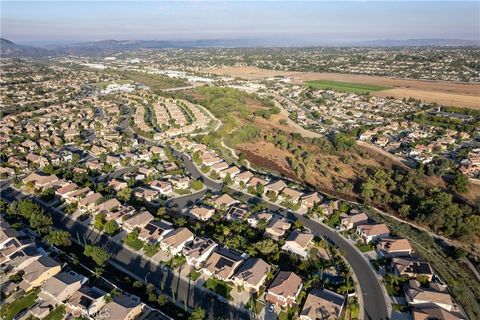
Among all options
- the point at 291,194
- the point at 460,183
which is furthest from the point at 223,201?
the point at 460,183

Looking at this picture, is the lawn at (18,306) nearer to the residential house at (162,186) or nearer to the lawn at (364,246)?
the residential house at (162,186)

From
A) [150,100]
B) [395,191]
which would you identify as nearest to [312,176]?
[395,191]

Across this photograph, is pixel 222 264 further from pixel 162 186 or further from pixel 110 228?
pixel 162 186

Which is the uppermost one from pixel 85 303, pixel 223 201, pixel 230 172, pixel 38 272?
pixel 230 172

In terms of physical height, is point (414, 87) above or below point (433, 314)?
above

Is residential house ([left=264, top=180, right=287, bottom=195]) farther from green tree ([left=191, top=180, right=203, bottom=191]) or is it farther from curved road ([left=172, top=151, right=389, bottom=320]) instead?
green tree ([left=191, top=180, right=203, bottom=191])

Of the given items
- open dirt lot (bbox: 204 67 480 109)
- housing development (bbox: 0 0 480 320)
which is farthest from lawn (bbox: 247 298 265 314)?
open dirt lot (bbox: 204 67 480 109)
